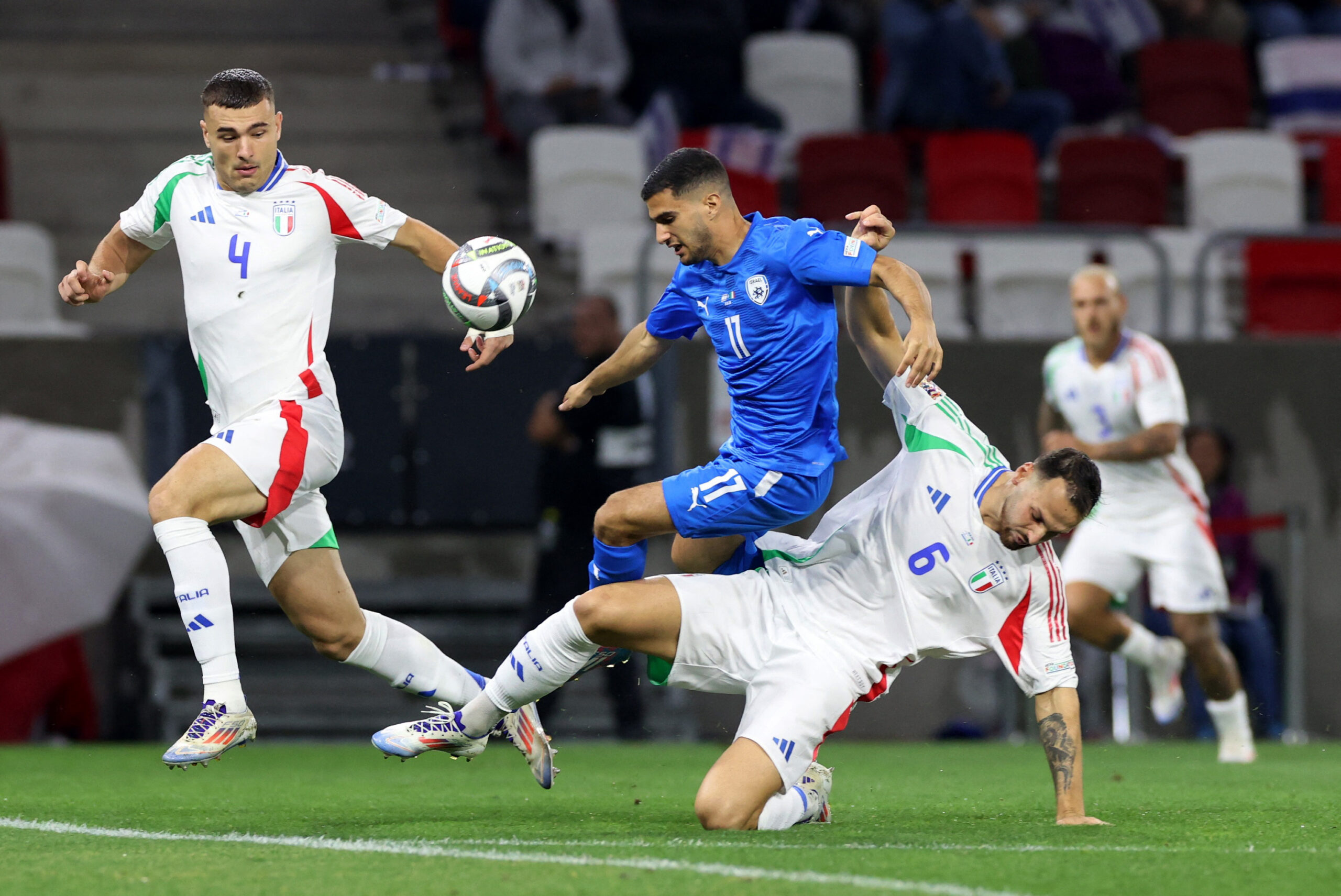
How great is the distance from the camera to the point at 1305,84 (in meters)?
14.8

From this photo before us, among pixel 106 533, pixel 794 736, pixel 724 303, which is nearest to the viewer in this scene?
pixel 794 736

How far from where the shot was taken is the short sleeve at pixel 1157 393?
850cm

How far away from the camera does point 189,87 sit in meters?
14.2

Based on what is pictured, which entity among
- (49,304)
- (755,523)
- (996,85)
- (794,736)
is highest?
(996,85)

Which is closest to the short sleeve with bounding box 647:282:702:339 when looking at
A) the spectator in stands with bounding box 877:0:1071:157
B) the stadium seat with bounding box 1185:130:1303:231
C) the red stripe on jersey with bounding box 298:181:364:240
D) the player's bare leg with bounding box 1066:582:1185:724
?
the red stripe on jersey with bounding box 298:181:364:240

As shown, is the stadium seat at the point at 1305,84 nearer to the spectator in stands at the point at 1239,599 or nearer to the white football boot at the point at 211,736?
the spectator in stands at the point at 1239,599

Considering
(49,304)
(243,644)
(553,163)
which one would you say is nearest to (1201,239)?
(553,163)

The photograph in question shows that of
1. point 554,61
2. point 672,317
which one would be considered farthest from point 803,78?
point 672,317

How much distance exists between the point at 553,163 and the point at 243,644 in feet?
13.3

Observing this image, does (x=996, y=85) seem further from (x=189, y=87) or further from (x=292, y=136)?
(x=189, y=87)

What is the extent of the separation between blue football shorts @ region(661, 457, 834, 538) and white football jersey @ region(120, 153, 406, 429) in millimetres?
1175

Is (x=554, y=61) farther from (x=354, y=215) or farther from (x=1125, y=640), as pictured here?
(x=354, y=215)

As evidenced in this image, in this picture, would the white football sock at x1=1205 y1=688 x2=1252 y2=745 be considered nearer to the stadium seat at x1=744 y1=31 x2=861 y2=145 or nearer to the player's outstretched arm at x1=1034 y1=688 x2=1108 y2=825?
the player's outstretched arm at x1=1034 y1=688 x2=1108 y2=825

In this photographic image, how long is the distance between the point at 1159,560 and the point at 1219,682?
627 mm
